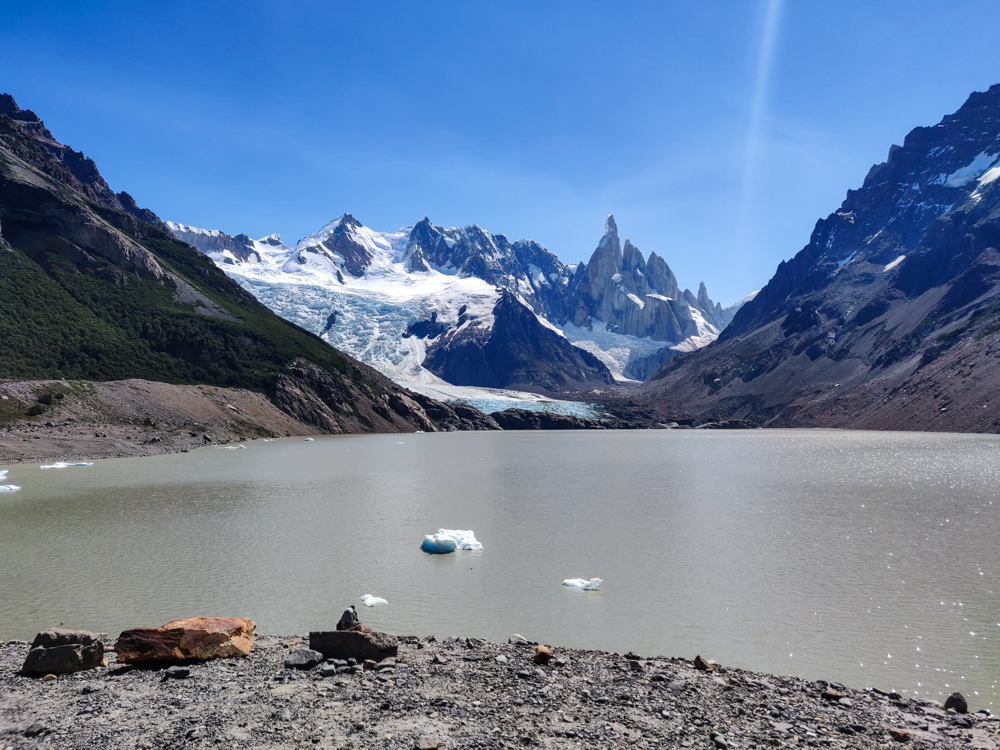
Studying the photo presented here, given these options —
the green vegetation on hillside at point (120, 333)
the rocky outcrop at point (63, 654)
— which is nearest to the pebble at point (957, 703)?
the rocky outcrop at point (63, 654)

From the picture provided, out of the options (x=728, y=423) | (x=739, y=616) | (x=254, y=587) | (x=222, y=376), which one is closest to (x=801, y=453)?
(x=739, y=616)

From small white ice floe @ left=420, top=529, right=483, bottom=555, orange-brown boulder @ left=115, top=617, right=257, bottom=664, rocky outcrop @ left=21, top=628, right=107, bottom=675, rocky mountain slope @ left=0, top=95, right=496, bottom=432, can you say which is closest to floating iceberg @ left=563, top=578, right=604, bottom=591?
small white ice floe @ left=420, top=529, right=483, bottom=555

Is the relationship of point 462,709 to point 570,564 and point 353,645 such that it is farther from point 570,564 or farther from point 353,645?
point 570,564

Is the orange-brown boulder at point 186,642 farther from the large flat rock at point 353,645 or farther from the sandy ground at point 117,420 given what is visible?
the sandy ground at point 117,420

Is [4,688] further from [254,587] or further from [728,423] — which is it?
[728,423]

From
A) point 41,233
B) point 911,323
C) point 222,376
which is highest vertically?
point 911,323

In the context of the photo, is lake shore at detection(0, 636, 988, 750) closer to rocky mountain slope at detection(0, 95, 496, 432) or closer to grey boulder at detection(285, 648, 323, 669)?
grey boulder at detection(285, 648, 323, 669)
